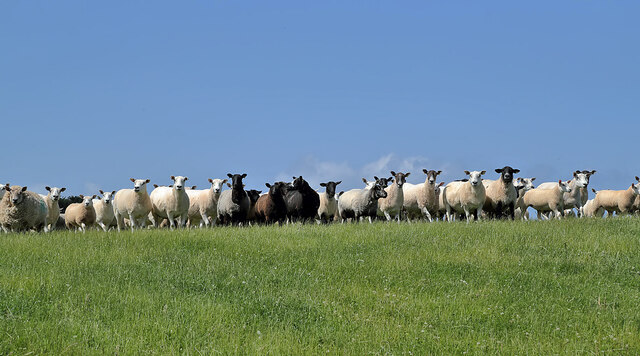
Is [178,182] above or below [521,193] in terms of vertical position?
above

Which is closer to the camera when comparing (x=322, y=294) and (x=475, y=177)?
(x=322, y=294)

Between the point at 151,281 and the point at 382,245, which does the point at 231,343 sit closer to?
the point at 151,281

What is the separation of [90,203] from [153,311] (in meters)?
22.5

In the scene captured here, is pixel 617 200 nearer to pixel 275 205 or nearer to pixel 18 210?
pixel 275 205

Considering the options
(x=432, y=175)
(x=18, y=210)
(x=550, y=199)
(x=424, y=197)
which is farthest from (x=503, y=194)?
(x=18, y=210)

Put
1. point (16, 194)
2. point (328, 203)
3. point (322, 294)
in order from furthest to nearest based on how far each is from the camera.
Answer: point (328, 203) → point (16, 194) → point (322, 294)

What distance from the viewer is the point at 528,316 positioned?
35.5 feet

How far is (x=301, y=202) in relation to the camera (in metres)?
27.5

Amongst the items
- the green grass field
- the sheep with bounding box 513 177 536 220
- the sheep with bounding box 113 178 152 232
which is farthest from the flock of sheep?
the green grass field

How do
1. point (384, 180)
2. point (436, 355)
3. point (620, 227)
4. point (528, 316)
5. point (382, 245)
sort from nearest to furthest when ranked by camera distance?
point (436, 355)
point (528, 316)
point (382, 245)
point (620, 227)
point (384, 180)

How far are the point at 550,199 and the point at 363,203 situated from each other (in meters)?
11.1

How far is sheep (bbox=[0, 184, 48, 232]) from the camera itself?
24078 mm

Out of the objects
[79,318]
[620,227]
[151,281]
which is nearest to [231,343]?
[79,318]

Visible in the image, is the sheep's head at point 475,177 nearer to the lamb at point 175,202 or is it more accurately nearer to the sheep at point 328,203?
the sheep at point 328,203
